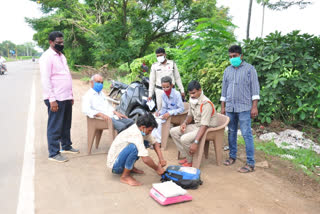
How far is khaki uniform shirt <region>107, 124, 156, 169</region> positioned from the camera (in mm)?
3416

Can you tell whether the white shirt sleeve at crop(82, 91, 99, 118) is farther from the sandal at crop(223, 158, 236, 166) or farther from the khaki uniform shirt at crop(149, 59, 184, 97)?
the sandal at crop(223, 158, 236, 166)

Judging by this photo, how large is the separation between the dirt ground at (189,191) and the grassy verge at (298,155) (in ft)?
0.67

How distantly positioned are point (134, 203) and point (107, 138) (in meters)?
2.80

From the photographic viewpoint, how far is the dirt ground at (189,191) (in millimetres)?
3049

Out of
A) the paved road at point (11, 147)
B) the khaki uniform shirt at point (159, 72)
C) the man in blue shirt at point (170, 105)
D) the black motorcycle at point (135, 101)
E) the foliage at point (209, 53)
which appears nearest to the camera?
the paved road at point (11, 147)

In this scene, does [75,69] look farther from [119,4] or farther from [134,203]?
[134,203]

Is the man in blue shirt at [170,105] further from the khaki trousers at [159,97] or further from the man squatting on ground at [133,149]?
the man squatting on ground at [133,149]

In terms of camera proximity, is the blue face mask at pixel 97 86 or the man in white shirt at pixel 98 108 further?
the blue face mask at pixel 97 86

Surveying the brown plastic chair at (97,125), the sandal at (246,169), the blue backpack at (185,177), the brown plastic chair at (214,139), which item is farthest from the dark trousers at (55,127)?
the sandal at (246,169)

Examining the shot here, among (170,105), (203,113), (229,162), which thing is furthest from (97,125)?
(229,162)

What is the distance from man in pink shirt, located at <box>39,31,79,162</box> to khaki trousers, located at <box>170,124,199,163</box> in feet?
6.08

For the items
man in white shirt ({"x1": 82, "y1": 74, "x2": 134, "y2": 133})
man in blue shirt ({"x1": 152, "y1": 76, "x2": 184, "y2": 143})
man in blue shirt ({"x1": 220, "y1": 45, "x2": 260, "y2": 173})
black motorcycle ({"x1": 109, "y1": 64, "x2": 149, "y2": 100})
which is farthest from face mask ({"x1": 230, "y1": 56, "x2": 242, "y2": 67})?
black motorcycle ({"x1": 109, "y1": 64, "x2": 149, "y2": 100})

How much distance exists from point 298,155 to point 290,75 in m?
1.71

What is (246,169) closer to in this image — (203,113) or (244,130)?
(244,130)
